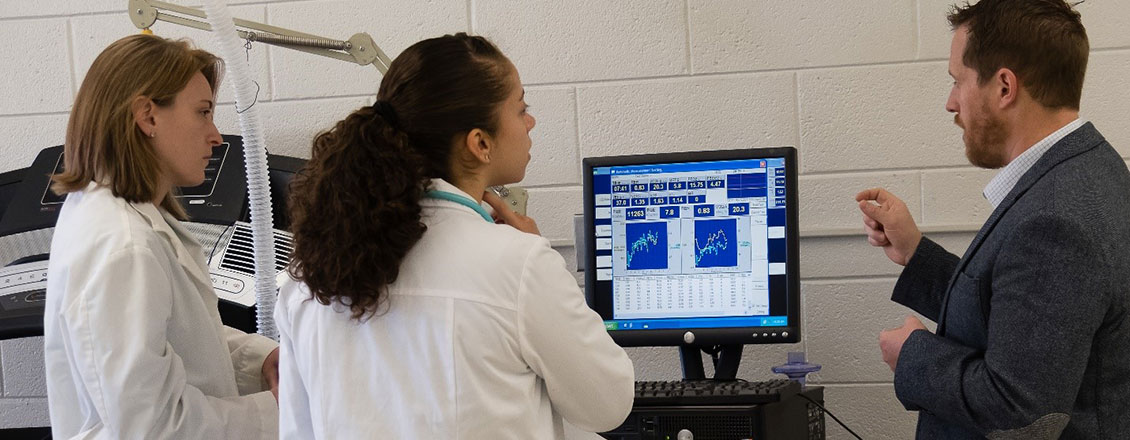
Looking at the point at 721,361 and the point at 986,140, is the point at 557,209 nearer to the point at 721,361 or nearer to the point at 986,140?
the point at 721,361

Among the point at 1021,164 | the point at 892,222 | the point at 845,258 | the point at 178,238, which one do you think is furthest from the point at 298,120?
the point at 1021,164

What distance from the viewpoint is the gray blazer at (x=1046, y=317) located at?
4.47 ft

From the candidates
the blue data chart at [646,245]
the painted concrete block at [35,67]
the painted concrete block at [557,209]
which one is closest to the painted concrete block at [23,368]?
the painted concrete block at [35,67]

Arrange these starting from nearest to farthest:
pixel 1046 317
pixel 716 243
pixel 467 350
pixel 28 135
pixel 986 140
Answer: pixel 467 350, pixel 1046 317, pixel 986 140, pixel 716 243, pixel 28 135

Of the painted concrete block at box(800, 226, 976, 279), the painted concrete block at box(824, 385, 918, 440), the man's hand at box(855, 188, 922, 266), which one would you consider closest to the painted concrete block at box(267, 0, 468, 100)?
the painted concrete block at box(800, 226, 976, 279)

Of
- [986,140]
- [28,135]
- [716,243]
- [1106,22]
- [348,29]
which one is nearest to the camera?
[986,140]

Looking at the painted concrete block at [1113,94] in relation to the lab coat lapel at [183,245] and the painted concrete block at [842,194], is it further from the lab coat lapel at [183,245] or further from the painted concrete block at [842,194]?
the lab coat lapel at [183,245]

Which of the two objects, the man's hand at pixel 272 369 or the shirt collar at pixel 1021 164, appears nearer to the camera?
the shirt collar at pixel 1021 164

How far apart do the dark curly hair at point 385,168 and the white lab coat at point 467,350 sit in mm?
36

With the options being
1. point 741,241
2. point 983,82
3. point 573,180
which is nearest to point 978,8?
point 983,82

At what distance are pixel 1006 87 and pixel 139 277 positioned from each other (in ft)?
3.94

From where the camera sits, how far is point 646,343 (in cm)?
199

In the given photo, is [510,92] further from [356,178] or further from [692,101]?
[692,101]

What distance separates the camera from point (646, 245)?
2.01m
